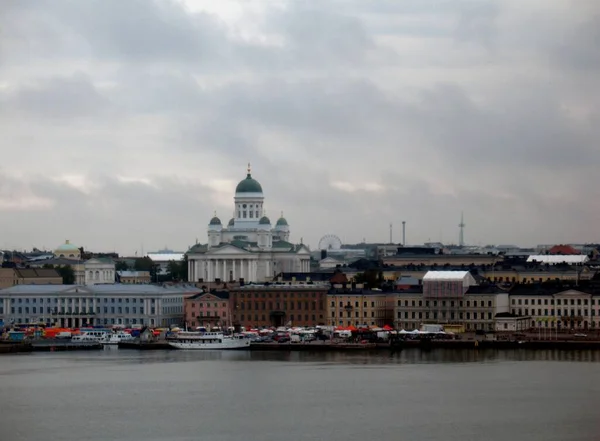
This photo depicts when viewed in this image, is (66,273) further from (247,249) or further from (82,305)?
(82,305)

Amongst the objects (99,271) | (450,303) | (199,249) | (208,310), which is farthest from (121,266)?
(450,303)

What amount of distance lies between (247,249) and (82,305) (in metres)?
14.3

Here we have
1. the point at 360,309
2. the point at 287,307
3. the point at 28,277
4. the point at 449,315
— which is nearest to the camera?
the point at 449,315

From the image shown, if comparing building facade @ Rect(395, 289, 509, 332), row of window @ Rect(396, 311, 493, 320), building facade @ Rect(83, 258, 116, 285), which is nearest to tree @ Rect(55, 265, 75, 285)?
building facade @ Rect(83, 258, 116, 285)

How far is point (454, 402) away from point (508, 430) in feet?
13.9

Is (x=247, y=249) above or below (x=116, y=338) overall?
above

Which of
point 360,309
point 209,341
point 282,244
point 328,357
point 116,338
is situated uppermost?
point 282,244

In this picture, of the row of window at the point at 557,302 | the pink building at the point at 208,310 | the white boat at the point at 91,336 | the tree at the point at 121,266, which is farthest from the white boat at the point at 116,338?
the tree at the point at 121,266

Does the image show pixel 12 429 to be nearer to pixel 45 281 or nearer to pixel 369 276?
pixel 369 276

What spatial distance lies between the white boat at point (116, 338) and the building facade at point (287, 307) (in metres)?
5.40

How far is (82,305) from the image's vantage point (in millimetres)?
67875

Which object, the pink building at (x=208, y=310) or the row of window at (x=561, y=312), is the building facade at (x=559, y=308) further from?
the pink building at (x=208, y=310)

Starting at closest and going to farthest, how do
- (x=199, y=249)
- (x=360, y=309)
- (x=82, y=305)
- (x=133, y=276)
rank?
(x=360, y=309)
(x=82, y=305)
(x=199, y=249)
(x=133, y=276)

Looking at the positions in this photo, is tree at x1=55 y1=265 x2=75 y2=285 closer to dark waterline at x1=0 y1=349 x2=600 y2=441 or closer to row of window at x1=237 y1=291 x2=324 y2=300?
row of window at x1=237 y1=291 x2=324 y2=300
